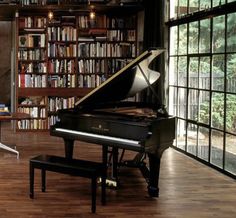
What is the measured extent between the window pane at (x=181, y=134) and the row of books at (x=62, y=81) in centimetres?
274

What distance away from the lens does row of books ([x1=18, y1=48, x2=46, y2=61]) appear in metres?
10.2

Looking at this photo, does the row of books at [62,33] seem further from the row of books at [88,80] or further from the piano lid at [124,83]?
the piano lid at [124,83]

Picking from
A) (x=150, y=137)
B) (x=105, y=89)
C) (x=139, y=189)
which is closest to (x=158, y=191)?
(x=139, y=189)

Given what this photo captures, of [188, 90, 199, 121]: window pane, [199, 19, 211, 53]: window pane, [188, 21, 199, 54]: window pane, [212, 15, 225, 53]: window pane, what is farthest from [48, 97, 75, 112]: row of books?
[212, 15, 225, 53]: window pane

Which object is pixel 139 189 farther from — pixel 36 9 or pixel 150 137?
pixel 36 9

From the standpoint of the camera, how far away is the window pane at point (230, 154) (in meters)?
6.46

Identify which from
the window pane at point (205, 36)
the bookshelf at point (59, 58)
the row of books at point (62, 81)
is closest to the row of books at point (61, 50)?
the bookshelf at point (59, 58)

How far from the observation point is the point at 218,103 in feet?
22.6

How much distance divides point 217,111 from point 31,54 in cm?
471

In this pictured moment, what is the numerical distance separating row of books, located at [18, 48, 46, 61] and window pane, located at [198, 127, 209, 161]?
412 centimetres

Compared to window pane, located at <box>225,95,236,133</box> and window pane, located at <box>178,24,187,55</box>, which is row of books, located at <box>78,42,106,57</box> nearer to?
window pane, located at <box>178,24,187,55</box>

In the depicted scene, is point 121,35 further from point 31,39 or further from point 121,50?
point 31,39

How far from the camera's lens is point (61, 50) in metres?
10.2

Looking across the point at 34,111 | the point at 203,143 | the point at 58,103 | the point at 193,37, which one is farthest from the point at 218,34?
the point at 34,111
